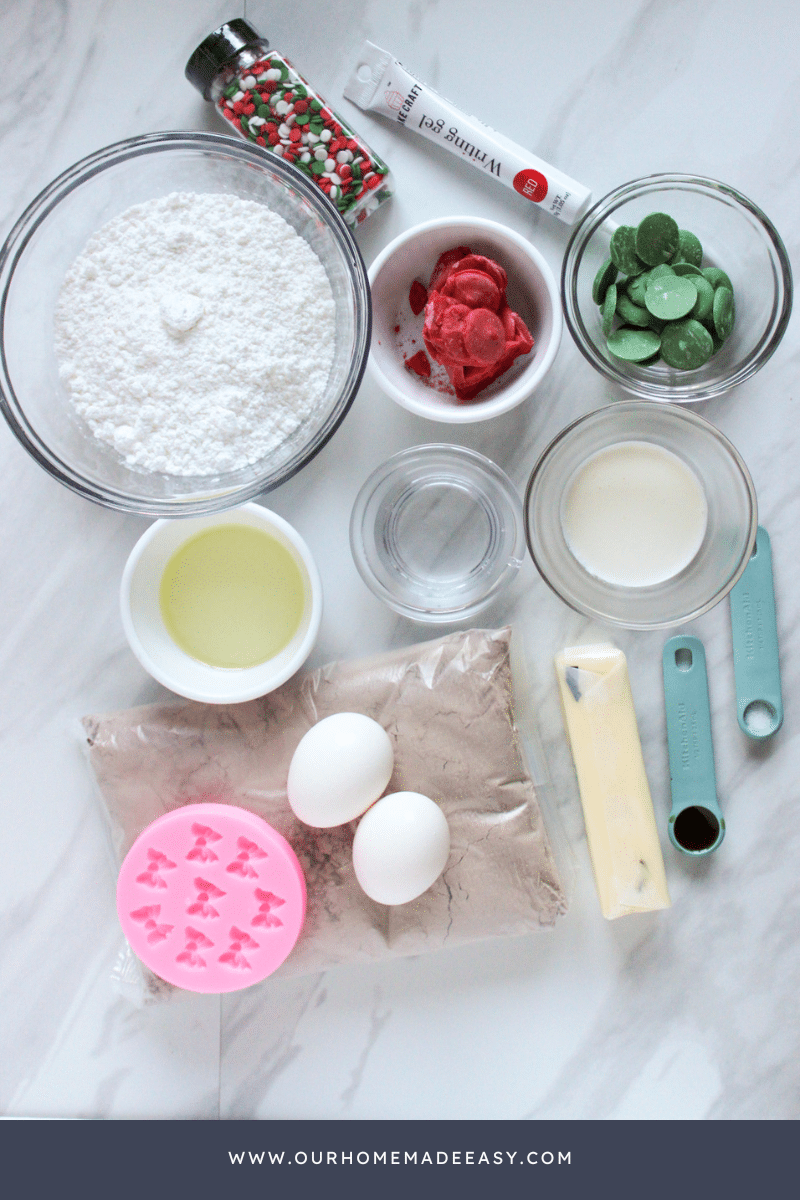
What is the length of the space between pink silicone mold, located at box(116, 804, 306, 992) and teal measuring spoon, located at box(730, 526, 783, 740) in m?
0.57

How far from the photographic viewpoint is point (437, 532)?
99cm

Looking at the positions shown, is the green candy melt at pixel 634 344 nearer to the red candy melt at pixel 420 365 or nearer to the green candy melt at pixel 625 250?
the green candy melt at pixel 625 250

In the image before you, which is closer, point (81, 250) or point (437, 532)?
point (81, 250)

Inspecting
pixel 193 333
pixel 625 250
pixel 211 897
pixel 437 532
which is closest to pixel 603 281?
pixel 625 250

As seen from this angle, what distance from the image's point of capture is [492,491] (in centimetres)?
97

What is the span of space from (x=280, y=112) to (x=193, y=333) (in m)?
0.29

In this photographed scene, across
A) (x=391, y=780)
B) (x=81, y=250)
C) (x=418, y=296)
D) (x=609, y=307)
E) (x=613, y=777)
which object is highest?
(x=609, y=307)

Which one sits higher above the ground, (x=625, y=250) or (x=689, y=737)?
(x=625, y=250)

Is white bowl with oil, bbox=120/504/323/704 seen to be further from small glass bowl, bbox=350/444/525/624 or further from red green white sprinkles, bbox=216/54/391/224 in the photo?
red green white sprinkles, bbox=216/54/391/224

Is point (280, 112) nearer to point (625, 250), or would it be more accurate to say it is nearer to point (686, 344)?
point (625, 250)

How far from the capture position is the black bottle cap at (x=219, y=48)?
0.87 meters

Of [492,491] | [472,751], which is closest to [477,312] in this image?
[492,491]

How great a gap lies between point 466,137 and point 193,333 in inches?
15.8

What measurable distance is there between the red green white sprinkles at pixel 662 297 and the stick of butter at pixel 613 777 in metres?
0.35
